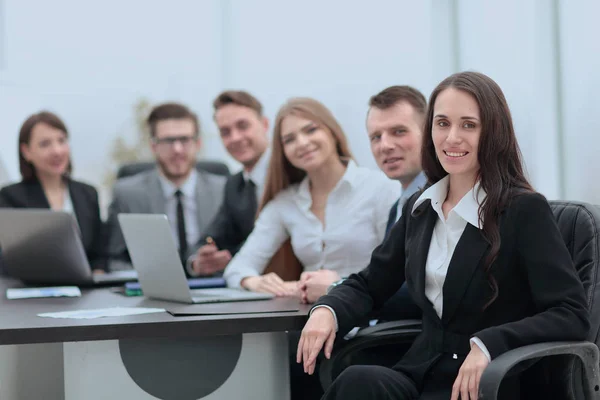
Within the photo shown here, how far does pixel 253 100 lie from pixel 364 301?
2.19m

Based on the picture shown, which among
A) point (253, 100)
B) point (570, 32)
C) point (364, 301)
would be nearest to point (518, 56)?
point (570, 32)

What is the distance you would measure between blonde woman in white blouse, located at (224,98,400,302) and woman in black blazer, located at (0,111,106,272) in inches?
55.3

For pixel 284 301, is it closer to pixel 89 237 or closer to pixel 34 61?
pixel 89 237

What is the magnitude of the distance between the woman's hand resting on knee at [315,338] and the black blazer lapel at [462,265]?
30 cm

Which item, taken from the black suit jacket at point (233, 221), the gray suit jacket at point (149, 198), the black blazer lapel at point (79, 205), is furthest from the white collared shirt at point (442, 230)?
the black blazer lapel at point (79, 205)

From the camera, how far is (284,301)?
245 cm

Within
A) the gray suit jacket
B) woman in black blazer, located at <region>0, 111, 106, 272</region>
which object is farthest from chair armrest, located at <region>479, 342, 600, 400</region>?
woman in black blazer, located at <region>0, 111, 106, 272</region>

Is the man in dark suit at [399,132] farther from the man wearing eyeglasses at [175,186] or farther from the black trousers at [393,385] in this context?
the man wearing eyeglasses at [175,186]

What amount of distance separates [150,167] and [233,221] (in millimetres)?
982

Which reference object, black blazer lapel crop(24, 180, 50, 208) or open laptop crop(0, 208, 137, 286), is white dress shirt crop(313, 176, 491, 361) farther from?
black blazer lapel crop(24, 180, 50, 208)

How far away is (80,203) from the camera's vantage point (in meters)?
4.29

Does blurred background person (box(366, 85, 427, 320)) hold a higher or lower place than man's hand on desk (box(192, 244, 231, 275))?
higher

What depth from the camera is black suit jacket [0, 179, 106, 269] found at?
4203 mm

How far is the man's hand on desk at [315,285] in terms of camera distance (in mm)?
2396
